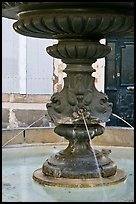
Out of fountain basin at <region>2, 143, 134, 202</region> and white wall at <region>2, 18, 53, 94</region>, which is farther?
white wall at <region>2, 18, 53, 94</region>

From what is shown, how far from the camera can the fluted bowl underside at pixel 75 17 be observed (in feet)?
8.62

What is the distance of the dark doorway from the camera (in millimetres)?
8133

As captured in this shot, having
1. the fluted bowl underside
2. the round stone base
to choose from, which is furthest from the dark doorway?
the fluted bowl underside

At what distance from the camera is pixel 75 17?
2.62 meters

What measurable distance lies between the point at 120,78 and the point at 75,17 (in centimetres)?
565

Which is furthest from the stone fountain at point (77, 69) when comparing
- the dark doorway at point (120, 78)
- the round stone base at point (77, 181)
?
the dark doorway at point (120, 78)

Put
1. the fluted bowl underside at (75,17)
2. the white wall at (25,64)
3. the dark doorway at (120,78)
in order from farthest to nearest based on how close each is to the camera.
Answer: the white wall at (25,64)
the dark doorway at (120,78)
the fluted bowl underside at (75,17)

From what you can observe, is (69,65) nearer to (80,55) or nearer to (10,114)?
(80,55)

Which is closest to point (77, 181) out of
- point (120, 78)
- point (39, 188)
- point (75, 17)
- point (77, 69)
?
point (39, 188)

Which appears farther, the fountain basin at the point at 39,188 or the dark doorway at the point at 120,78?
the dark doorway at the point at 120,78

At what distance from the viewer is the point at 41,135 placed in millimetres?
4285

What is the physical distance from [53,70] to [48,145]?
398 centimetres

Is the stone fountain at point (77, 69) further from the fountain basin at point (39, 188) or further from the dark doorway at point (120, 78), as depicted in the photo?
the dark doorway at point (120, 78)

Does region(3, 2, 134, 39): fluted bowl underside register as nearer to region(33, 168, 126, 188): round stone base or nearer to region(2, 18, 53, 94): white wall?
region(33, 168, 126, 188): round stone base
